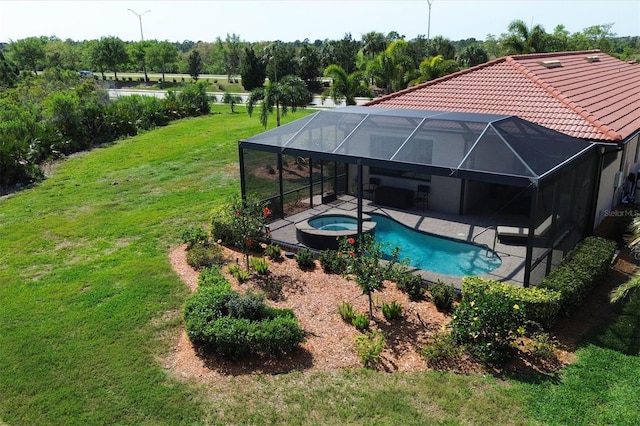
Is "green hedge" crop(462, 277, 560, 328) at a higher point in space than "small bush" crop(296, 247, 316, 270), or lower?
higher

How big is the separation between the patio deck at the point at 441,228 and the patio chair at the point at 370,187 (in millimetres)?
302

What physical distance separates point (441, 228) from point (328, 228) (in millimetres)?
3485

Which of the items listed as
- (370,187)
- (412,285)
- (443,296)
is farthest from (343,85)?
(443,296)

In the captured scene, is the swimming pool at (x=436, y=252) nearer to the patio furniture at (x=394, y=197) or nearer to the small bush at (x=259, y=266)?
the patio furniture at (x=394, y=197)

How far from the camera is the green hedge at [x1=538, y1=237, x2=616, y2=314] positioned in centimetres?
1012

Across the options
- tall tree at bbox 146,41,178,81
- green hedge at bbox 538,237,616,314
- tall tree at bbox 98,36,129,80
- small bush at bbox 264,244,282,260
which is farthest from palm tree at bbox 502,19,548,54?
tall tree at bbox 98,36,129,80

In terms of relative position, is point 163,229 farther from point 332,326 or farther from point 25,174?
point 25,174

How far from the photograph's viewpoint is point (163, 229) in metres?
16.1

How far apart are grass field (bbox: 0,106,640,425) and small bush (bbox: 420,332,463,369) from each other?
0.35 meters

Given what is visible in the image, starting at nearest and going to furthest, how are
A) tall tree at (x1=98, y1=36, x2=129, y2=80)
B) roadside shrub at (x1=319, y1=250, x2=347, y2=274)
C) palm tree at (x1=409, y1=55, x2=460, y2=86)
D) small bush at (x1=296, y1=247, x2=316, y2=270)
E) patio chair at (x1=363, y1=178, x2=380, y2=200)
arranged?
roadside shrub at (x1=319, y1=250, x2=347, y2=274) → small bush at (x1=296, y1=247, x2=316, y2=270) → patio chair at (x1=363, y1=178, x2=380, y2=200) → palm tree at (x1=409, y1=55, x2=460, y2=86) → tall tree at (x1=98, y1=36, x2=129, y2=80)

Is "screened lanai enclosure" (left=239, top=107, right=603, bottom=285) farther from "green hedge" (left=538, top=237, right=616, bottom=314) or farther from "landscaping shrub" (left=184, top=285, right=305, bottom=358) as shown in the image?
"landscaping shrub" (left=184, top=285, right=305, bottom=358)

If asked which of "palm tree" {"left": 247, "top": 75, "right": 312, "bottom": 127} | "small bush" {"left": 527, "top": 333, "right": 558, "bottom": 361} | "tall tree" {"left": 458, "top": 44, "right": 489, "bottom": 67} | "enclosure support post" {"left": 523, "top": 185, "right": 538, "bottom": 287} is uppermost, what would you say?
"tall tree" {"left": 458, "top": 44, "right": 489, "bottom": 67}

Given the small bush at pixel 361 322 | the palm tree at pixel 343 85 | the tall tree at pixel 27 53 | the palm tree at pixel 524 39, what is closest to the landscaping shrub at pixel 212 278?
the small bush at pixel 361 322

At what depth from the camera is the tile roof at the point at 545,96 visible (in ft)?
48.2
